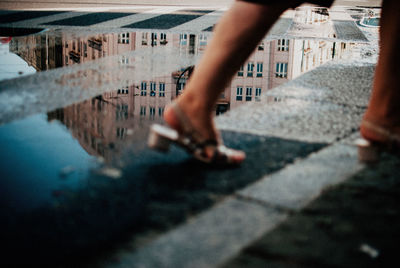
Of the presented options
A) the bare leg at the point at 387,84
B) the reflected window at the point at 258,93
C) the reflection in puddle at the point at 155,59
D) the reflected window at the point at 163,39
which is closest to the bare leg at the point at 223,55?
the bare leg at the point at 387,84

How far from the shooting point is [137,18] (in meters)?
7.84

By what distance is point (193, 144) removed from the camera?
2141mm

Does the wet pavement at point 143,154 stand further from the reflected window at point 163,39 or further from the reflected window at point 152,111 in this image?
the reflected window at point 163,39

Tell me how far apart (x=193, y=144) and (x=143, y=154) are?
26 cm

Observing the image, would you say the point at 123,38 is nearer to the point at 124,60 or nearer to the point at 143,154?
the point at 124,60

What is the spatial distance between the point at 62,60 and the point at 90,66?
1.11 ft

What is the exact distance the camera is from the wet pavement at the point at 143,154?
152 cm

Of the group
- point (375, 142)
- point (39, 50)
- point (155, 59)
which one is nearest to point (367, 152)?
point (375, 142)

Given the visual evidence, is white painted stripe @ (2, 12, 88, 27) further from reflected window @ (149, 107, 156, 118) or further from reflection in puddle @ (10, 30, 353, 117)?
reflected window @ (149, 107, 156, 118)

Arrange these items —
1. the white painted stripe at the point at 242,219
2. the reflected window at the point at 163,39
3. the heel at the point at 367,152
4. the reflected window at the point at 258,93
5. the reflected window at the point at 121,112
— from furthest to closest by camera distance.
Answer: the reflected window at the point at 163,39
the reflected window at the point at 258,93
the reflected window at the point at 121,112
the heel at the point at 367,152
the white painted stripe at the point at 242,219

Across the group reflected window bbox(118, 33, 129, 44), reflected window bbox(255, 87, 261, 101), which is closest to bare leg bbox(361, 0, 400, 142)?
reflected window bbox(255, 87, 261, 101)

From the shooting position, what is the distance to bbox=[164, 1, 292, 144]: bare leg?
6.62 ft

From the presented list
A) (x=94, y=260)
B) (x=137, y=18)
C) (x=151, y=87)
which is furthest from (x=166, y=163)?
(x=137, y=18)

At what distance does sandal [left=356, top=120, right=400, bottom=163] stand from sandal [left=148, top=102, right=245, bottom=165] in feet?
1.85
